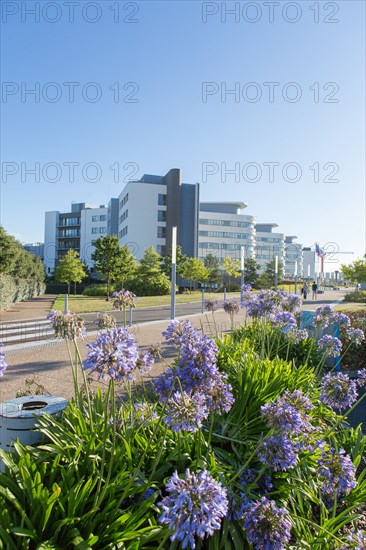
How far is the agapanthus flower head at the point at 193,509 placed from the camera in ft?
4.79

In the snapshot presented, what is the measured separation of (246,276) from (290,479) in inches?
2935

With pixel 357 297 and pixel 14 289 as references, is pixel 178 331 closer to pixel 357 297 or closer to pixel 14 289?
pixel 14 289

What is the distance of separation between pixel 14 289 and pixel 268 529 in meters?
28.9

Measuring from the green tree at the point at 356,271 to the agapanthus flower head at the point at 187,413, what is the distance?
125ft

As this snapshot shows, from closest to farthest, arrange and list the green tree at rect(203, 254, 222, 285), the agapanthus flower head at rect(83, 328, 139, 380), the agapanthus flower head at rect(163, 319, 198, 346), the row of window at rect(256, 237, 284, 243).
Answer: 1. the agapanthus flower head at rect(83, 328, 139, 380)
2. the agapanthus flower head at rect(163, 319, 198, 346)
3. the green tree at rect(203, 254, 222, 285)
4. the row of window at rect(256, 237, 284, 243)

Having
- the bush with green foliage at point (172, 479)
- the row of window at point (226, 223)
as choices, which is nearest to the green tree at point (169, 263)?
the row of window at point (226, 223)

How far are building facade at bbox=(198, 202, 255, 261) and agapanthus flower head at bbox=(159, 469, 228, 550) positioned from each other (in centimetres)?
8682

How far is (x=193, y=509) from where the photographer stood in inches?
58.9

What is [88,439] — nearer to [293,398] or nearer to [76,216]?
[293,398]

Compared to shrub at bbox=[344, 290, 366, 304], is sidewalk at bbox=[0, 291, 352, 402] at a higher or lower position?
lower

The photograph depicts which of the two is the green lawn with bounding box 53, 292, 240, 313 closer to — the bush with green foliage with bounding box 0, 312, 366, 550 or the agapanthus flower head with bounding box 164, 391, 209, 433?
the bush with green foliage with bounding box 0, 312, 366, 550

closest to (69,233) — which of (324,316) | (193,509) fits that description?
(324,316)

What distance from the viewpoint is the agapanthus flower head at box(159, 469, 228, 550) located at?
1.46 meters

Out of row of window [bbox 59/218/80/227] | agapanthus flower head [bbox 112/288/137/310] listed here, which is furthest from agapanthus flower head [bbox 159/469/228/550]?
row of window [bbox 59/218/80/227]
